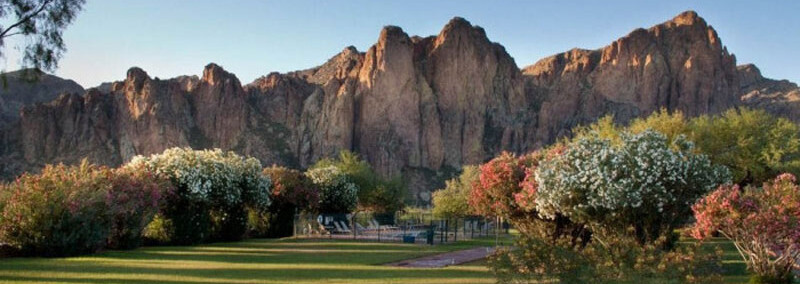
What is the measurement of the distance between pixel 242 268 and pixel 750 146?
98.3 ft

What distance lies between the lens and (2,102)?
19675 centimetres

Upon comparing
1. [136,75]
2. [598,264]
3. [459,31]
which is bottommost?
[598,264]

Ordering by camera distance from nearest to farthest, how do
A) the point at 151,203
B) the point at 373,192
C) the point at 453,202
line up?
the point at 151,203 → the point at 453,202 → the point at 373,192

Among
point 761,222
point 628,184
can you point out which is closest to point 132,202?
point 628,184

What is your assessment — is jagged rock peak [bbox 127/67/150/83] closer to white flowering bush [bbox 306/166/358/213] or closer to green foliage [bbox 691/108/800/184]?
white flowering bush [bbox 306/166/358/213]

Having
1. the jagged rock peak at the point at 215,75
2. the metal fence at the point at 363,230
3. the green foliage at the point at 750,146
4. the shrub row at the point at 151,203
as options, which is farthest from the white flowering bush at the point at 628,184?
the jagged rock peak at the point at 215,75

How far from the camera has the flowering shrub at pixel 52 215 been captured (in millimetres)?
28688

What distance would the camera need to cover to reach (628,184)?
21609mm

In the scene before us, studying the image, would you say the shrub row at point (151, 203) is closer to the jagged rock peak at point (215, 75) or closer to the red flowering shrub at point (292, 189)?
the red flowering shrub at point (292, 189)

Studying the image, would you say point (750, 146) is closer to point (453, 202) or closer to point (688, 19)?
point (453, 202)

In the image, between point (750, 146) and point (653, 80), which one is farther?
point (653, 80)

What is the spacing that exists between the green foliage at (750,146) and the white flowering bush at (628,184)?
→ 56.4 ft

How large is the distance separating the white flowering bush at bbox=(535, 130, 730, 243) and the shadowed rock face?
124 m

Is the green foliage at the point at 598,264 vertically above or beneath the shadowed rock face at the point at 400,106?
beneath
